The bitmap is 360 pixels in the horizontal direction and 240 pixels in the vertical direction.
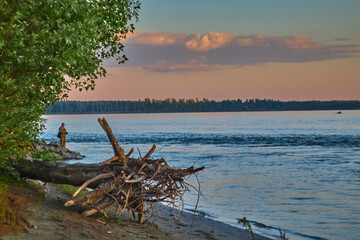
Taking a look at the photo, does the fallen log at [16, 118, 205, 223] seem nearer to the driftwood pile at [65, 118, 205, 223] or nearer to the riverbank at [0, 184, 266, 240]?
the driftwood pile at [65, 118, 205, 223]

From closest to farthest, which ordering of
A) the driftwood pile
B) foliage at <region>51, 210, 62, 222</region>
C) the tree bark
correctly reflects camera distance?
foliage at <region>51, 210, 62, 222</region> → the driftwood pile → the tree bark

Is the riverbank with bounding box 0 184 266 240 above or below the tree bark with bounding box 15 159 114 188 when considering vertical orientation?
below

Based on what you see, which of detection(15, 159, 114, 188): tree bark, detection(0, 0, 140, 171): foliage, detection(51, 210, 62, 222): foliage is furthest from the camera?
detection(15, 159, 114, 188): tree bark

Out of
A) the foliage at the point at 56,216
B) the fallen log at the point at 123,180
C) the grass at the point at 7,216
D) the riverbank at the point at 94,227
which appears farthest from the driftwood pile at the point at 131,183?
the grass at the point at 7,216

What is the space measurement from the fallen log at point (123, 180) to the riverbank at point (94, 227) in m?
0.45

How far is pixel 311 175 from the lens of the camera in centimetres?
3288

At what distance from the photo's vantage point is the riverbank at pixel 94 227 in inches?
400

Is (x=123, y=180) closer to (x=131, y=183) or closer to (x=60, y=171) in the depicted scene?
(x=131, y=183)

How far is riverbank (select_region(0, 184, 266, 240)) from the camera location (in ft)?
33.3

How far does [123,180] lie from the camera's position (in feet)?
40.7

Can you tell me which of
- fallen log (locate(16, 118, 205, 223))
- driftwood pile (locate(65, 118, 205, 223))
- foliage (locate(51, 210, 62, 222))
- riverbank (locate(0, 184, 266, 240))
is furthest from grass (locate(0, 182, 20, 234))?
driftwood pile (locate(65, 118, 205, 223))

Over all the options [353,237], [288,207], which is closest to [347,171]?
[288,207]

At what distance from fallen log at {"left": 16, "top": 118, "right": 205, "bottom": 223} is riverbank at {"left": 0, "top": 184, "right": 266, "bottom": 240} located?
0.45 meters

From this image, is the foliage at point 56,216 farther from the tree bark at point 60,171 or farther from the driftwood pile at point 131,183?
the tree bark at point 60,171
